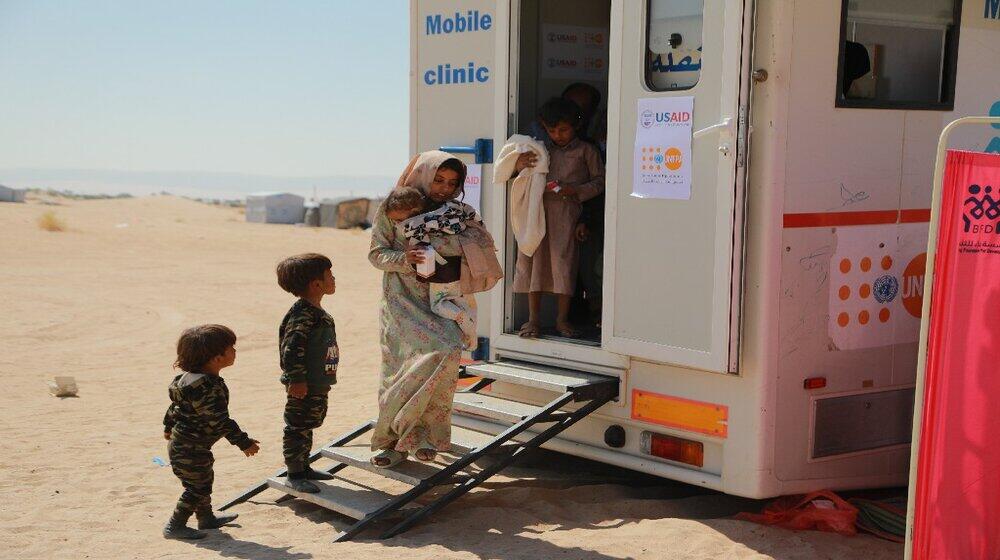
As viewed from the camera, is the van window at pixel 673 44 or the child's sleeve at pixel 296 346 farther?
the child's sleeve at pixel 296 346

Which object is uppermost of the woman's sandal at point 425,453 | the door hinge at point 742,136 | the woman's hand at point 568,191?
the door hinge at point 742,136

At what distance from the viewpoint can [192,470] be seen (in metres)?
5.06

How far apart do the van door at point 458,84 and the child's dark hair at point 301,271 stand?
1.13m

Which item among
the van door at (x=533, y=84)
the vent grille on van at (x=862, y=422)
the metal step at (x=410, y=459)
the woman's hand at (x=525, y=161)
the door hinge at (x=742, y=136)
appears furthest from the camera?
the woman's hand at (x=525, y=161)

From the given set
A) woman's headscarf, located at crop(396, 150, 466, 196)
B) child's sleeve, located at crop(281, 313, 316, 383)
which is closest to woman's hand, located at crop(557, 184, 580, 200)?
woman's headscarf, located at crop(396, 150, 466, 196)

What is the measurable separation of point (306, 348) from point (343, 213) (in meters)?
23.0

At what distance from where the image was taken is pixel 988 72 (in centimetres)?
538

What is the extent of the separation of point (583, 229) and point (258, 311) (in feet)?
24.9

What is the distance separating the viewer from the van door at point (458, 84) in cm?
609

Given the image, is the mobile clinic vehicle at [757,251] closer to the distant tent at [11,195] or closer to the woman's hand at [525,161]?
the woman's hand at [525,161]

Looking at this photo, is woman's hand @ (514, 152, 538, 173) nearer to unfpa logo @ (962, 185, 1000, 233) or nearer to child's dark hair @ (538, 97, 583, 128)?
child's dark hair @ (538, 97, 583, 128)

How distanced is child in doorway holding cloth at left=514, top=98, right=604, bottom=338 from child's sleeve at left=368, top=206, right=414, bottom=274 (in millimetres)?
971

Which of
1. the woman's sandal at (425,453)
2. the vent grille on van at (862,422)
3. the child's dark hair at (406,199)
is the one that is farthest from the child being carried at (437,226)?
the vent grille on van at (862,422)

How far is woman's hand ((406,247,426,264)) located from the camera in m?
5.13
